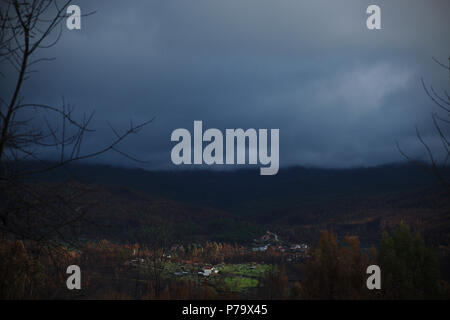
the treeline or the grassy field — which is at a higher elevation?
the treeline

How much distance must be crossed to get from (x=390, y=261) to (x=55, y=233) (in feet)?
85.3

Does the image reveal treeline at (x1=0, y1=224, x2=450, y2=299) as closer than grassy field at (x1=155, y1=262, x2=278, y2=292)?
Yes

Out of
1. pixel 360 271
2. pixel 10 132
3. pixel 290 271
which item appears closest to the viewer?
pixel 10 132

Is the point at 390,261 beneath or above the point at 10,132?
beneath

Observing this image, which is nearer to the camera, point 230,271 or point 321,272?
point 321,272

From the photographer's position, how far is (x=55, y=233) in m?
4.11

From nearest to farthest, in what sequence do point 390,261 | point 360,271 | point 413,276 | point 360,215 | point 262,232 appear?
point 360,271, point 390,261, point 413,276, point 262,232, point 360,215

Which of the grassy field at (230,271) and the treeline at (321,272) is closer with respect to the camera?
the treeline at (321,272)

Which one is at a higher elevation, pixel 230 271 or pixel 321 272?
pixel 321 272

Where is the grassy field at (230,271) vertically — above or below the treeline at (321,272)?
below
